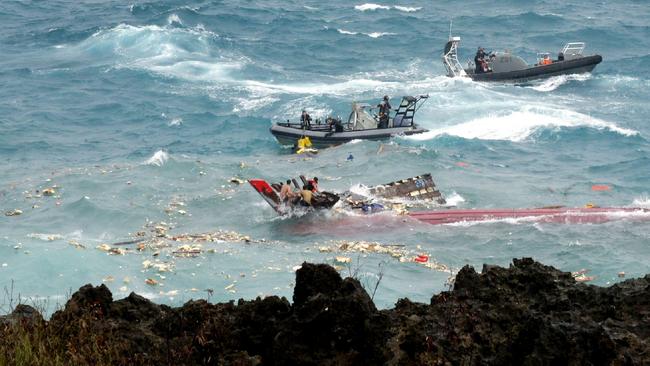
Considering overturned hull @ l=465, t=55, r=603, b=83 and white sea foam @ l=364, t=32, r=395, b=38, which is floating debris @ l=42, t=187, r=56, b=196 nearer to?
overturned hull @ l=465, t=55, r=603, b=83

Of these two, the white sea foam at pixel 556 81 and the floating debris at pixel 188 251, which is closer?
the floating debris at pixel 188 251

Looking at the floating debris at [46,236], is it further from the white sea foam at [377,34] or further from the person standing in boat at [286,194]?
the white sea foam at [377,34]

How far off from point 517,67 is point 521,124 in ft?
28.0

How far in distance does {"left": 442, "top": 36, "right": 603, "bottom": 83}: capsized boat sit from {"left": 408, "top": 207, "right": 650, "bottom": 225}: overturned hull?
2387cm

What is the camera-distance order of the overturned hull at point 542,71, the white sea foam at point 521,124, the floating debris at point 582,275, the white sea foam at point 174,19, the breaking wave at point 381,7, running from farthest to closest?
1. the breaking wave at point 381,7
2. the white sea foam at point 174,19
3. the overturned hull at point 542,71
4. the white sea foam at point 521,124
5. the floating debris at point 582,275

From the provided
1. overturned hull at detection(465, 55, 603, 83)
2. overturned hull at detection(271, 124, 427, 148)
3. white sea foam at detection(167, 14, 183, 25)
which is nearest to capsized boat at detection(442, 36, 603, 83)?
overturned hull at detection(465, 55, 603, 83)

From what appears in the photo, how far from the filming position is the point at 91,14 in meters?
68.1

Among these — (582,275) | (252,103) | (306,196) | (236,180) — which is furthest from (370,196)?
(252,103)

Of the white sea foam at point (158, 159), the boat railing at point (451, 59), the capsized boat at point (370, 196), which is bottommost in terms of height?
the boat railing at point (451, 59)

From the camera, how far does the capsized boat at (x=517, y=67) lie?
164 ft

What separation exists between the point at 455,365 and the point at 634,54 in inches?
2136

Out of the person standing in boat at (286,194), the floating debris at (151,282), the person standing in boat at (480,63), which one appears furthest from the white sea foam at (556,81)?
the floating debris at (151,282)

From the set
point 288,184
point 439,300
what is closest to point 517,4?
point 288,184

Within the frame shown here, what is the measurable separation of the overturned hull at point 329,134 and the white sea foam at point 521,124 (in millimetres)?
2605
